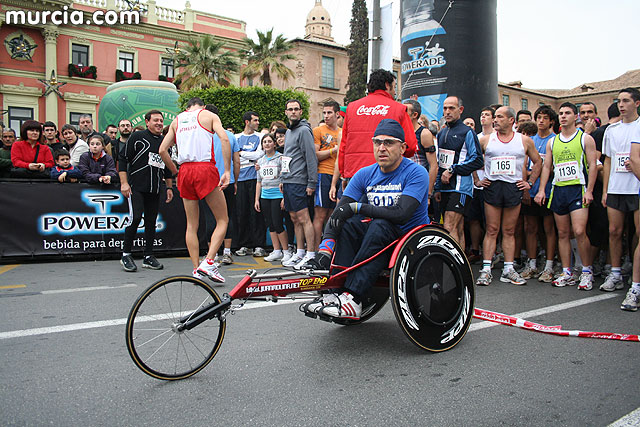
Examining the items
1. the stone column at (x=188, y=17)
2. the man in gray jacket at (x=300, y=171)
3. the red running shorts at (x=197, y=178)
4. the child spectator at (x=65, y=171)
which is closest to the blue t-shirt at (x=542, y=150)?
the man in gray jacket at (x=300, y=171)

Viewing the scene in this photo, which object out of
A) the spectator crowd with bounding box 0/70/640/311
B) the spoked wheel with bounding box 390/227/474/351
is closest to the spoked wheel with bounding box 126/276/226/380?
the spoked wheel with bounding box 390/227/474/351

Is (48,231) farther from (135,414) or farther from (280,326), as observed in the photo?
(135,414)

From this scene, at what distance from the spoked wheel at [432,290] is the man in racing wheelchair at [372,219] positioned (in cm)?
20

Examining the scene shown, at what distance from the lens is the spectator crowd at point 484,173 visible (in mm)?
5672

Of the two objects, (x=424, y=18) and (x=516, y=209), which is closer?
(x=516, y=209)

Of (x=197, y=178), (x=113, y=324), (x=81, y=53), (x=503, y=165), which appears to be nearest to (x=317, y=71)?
(x=81, y=53)

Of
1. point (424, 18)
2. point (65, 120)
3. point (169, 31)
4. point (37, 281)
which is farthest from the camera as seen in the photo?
point (169, 31)

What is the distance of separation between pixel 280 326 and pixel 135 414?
1.79 meters

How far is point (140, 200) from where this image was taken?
282 inches

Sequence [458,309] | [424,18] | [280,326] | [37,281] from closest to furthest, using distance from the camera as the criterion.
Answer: [458,309] < [280,326] < [37,281] < [424,18]

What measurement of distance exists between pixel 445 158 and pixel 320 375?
4.07m

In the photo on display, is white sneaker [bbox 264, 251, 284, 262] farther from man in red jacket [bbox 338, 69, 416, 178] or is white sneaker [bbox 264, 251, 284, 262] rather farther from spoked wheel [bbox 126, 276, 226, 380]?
spoked wheel [bbox 126, 276, 226, 380]

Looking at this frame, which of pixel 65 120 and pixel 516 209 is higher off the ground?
pixel 65 120

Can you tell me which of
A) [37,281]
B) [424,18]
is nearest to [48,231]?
[37,281]
